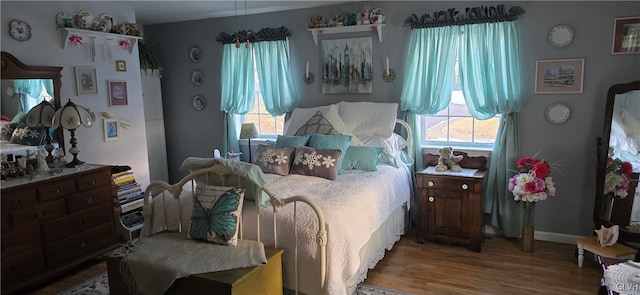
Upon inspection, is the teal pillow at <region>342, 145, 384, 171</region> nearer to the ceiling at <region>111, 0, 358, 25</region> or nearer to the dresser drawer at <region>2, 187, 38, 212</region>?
the ceiling at <region>111, 0, 358, 25</region>

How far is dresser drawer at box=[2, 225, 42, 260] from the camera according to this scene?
119 inches

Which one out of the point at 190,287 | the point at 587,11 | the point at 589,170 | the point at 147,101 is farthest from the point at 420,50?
the point at 147,101

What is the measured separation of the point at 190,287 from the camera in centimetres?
233

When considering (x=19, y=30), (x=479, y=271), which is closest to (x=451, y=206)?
(x=479, y=271)

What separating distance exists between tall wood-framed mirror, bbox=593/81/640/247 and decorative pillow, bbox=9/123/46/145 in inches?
184

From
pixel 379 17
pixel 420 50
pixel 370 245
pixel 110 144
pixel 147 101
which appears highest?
pixel 379 17

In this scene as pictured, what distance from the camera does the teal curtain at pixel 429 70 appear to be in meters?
3.99

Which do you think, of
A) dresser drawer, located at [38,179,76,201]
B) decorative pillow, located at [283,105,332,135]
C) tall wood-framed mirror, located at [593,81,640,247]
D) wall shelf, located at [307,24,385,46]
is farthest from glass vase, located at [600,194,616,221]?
dresser drawer, located at [38,179,76,201]

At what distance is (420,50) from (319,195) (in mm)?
1924

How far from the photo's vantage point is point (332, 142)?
385 centimetres

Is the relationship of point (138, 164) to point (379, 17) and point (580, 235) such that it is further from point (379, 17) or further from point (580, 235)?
point (580, 235)

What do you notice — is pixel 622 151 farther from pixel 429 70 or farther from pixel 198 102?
pixel 198 102

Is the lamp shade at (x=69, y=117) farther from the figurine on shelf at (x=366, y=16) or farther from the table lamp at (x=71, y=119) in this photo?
the figurine on shelf at (x=366, y=16)

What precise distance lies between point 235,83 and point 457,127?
2.58 m
